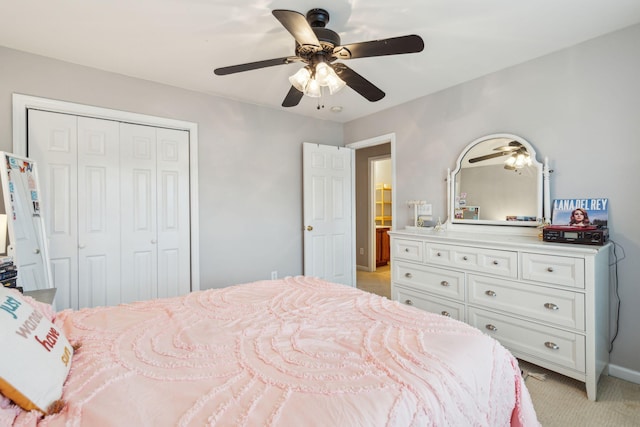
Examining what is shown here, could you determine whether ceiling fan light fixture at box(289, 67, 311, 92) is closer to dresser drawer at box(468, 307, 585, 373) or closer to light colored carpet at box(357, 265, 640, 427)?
dresser drawer at box(468, 307, 585, 373)

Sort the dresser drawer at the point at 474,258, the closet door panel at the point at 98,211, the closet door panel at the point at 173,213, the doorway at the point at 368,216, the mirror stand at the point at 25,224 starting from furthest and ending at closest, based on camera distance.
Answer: the doorway at the point at 368,216 → the closet door panel at the point at 173,213 → the closet door panel at the point at 98,211 → the dresser drawer at the point at 474,258 → the mirror stand at the point at 25,224

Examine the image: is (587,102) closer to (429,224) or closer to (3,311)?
(429,224)

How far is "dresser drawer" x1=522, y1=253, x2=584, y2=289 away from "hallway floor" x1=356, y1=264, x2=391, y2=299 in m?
2.23

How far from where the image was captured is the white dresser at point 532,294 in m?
1.93

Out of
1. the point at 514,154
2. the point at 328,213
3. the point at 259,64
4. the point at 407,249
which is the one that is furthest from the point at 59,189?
the point at 514,154

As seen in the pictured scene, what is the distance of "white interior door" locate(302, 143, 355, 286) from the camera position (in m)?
3.86

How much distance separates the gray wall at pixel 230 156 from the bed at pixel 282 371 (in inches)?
72.4

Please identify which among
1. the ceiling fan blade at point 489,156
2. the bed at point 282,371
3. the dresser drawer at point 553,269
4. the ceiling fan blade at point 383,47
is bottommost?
the bed at point 282,371

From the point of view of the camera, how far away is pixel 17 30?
212cm

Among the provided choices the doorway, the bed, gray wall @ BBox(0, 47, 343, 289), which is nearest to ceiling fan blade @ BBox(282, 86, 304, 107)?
gray wall @ BBox(0, 47, 343, 289)

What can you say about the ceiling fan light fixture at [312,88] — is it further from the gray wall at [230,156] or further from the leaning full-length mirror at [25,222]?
the leaning full-length mirror at [25,222]

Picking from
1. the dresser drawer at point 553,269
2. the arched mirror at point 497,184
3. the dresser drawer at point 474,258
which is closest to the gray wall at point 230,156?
the dresser drawer at point 474,258

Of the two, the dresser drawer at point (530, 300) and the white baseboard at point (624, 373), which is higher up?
the dresser drawer at point (530, 300)

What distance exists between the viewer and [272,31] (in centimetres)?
212
